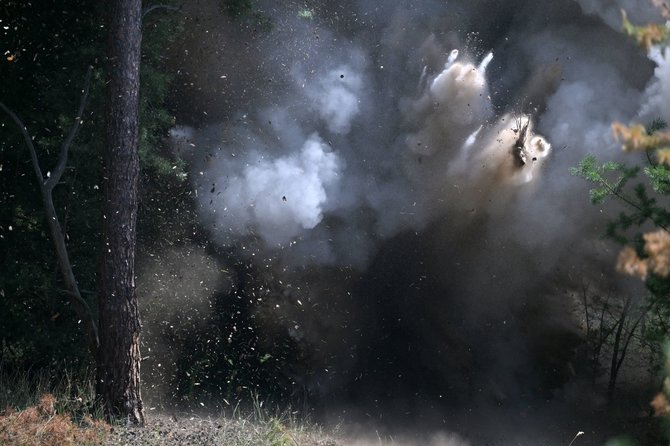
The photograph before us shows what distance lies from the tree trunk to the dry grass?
109cm

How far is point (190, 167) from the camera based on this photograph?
12797 millimetres

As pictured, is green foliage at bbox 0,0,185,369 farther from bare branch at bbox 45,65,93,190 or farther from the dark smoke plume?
the dark smoke plume

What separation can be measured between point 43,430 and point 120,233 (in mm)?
2323

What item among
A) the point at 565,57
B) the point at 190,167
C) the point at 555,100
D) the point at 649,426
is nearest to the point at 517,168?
the point at 555,100

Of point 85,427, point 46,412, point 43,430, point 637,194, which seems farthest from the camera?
point 637,194

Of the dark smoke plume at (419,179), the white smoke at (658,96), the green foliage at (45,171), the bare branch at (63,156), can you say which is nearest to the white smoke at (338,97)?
the dark smoke plume at (419,179)

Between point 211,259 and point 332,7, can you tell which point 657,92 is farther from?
point 211,259

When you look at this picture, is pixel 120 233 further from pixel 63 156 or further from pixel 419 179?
pixel 419 179

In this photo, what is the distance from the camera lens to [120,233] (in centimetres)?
828

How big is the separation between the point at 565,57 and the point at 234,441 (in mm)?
10156

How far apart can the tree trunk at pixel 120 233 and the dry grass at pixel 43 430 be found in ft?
3.58

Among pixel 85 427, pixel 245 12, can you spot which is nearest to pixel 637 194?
pixel 245 12

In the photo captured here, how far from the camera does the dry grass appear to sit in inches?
253

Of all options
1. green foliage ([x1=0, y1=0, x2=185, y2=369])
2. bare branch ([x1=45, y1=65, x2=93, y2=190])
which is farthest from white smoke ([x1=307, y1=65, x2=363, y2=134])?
bare branch ([x1=45, y1=65, x2=93, y2=190])
